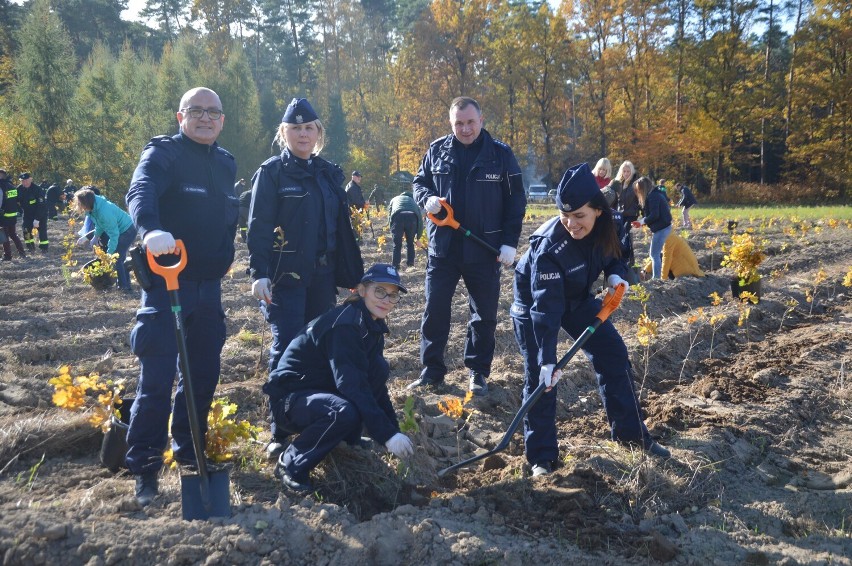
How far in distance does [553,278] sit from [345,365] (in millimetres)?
1130

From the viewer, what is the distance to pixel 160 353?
10.4 feet

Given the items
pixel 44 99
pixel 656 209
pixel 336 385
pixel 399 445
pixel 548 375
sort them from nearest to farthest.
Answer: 1. pixel 399 445
2. pixel 336 385
3. pixel 548 375
4. pixel 656 209
5. pixel 44 99

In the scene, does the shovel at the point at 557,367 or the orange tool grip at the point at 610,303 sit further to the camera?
the orange tool grip at the point at 610,303

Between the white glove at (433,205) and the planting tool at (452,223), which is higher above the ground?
the white glove at (433,205)

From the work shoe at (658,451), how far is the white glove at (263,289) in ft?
7.40

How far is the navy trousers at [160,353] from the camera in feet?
10.3

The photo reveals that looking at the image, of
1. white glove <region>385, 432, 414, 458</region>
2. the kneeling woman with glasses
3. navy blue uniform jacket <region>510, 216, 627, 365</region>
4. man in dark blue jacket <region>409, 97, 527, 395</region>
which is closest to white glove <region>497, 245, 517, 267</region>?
man in dark blue jacket <region>409, 97, 527, 395</region>

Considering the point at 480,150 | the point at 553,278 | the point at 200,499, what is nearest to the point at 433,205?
the point at 480,150

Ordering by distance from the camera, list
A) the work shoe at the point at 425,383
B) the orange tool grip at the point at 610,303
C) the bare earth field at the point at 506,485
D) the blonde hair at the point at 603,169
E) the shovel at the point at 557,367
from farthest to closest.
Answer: the blonde hair at the point at 603,169
the work shoe at the point at 425,383
the orange tool grip at the point at 610,303
the shovel at the point at 557,367
the bare earth field at the point at 506,485

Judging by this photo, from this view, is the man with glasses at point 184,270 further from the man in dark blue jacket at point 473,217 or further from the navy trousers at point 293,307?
the man in dark blue jacket at point 473,217

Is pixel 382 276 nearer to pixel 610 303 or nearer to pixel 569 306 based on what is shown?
pixel 569 306

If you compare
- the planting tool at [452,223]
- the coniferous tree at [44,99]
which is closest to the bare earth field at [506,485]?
the planting tool at [452,223]

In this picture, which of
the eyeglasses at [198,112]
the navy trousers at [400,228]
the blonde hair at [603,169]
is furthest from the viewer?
the navy trousers at [400,228]

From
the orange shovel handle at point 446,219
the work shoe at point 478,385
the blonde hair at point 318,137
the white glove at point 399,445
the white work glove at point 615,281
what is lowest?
the work shoe at point 478,385
